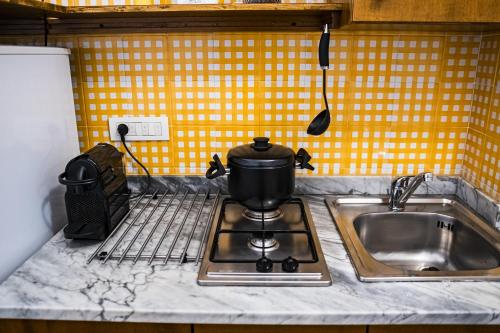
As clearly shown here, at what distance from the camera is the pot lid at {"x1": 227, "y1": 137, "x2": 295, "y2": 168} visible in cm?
111

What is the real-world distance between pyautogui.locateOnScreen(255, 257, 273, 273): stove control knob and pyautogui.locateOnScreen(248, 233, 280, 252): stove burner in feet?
0.38

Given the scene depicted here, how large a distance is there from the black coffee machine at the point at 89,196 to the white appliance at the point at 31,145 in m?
0.09

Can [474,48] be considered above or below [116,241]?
above

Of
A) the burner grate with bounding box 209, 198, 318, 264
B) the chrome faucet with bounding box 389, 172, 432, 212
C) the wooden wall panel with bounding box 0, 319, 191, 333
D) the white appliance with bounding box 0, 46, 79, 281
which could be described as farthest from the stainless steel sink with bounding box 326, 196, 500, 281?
the white appliance with bounding box 0, 46, 79, 281

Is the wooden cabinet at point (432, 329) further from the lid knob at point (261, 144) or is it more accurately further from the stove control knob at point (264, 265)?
the lid knob at point (261, 144)

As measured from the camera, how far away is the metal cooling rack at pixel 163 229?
104 cm

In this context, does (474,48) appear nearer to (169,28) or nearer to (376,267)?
(376,267)

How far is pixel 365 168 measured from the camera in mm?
1460

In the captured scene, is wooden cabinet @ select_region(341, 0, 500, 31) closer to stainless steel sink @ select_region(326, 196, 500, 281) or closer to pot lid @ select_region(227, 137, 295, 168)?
pot lid @ select_region(227, 137, 295, 168)

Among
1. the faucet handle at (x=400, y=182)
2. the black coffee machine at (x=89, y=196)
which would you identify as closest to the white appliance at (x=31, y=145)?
the black coffee machine at (x=89, y=196)

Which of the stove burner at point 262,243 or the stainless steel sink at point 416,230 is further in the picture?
the stainless steel sink at point 416,230

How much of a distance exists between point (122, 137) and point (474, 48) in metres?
1.29

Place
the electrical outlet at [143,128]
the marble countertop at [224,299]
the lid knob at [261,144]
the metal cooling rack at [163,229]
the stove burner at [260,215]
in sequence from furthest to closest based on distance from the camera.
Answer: the electrical outlet at [143,128] → the stove burner at [260,215] → the lid knob at [261,144] → the metal cooling rack at [163,229] → the marble countertop at [224,299]

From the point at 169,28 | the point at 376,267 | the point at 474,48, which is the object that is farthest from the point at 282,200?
the point at 474,48
